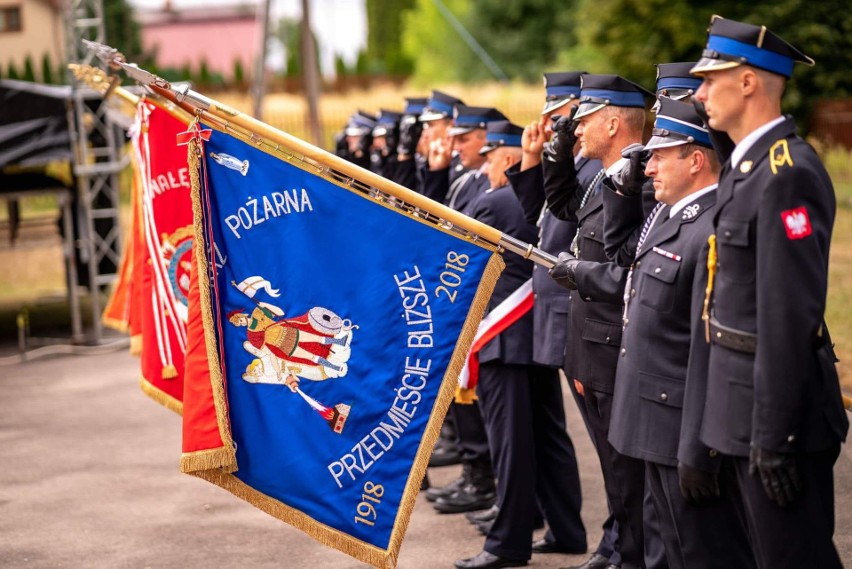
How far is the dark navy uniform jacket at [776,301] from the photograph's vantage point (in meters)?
3.21

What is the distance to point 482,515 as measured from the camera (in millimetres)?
6539

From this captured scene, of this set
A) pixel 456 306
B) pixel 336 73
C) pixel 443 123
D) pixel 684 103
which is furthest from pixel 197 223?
pixel 336 73

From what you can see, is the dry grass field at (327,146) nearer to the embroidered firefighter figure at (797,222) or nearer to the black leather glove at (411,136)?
the embroidered firefighter figure at (797,222)

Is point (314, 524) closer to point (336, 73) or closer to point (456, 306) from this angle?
point (456, 306)

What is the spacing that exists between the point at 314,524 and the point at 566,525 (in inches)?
73.5

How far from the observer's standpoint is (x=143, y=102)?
20.7ft

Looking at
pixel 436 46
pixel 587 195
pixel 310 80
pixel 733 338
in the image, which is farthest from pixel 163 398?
pixel 436 46

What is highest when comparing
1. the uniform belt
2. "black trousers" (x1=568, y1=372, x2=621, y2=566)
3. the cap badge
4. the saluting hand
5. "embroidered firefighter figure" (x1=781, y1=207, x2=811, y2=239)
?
the cap badge

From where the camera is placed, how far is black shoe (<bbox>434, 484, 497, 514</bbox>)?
22.4 ft

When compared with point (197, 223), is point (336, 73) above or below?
below

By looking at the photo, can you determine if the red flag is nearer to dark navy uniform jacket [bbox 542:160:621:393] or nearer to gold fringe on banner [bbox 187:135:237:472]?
gold fringe on banner [bbox 187:135:237:472]

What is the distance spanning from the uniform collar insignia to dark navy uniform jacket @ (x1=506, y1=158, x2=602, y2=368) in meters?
1.50

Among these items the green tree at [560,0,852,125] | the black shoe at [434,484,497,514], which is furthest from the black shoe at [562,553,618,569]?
the green tree at [560,0,852,125]

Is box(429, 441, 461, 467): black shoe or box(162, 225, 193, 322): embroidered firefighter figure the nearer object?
box(162, 225, 193, 322): embroidered firefighter figure
